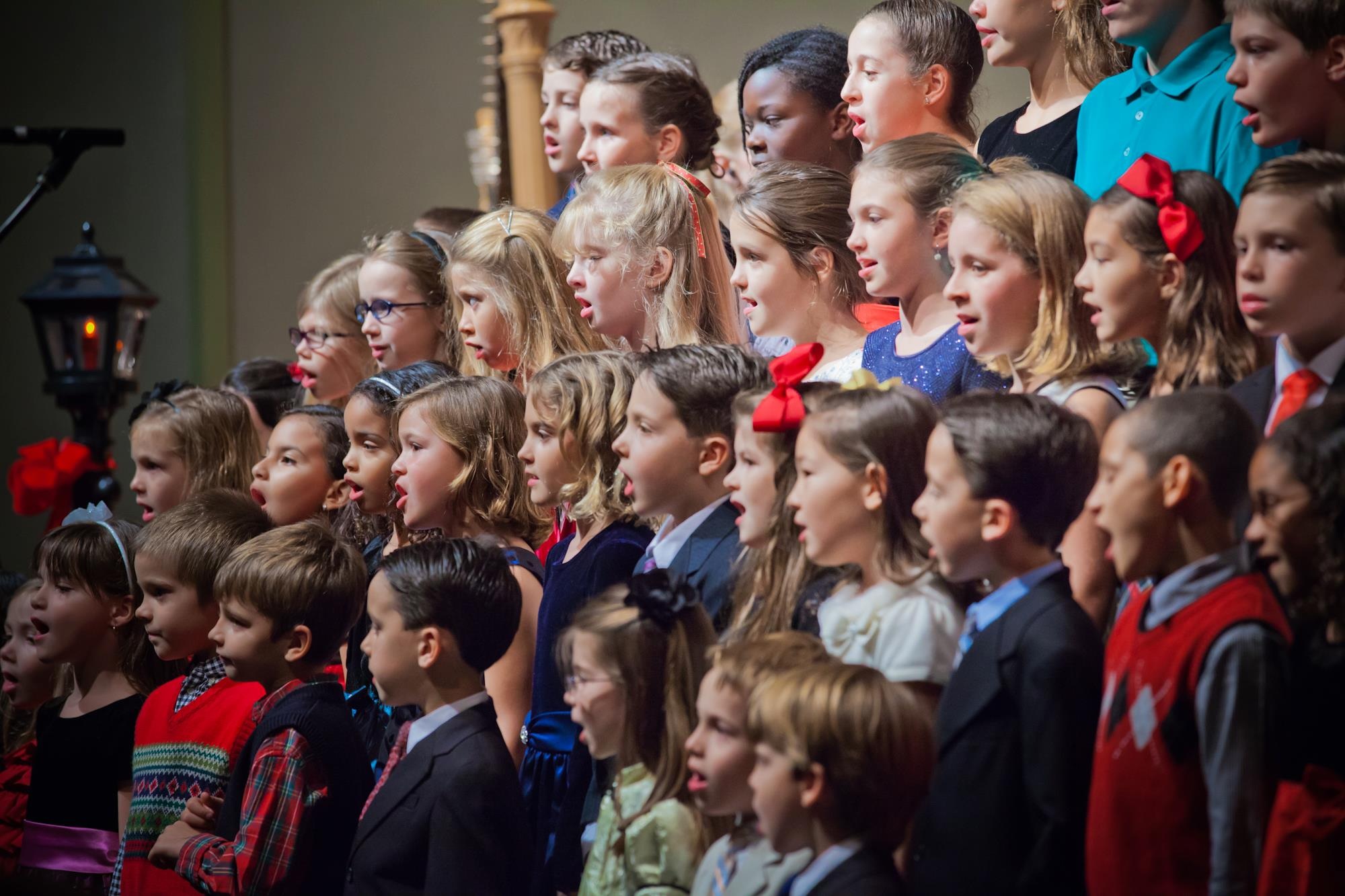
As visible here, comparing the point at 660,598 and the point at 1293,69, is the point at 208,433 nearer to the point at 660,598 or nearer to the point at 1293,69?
the point at 660,598

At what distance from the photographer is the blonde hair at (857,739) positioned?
1.94m

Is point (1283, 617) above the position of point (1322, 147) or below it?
below

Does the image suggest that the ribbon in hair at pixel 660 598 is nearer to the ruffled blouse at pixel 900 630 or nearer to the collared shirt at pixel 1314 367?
the ruffled blouse at pixel 900 630

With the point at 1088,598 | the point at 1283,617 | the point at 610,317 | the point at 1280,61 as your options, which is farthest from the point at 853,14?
the point at 1283,617

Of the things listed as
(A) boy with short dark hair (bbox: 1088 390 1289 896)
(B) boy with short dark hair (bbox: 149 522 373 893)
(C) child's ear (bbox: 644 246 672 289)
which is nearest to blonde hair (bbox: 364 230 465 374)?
(C) child's ear (bbox: 644 246 672 289)

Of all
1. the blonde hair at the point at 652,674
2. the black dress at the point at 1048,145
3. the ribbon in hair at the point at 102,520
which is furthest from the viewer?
the ribbon in hair at the point at 102,520

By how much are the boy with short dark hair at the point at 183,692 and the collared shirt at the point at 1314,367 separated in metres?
1.96

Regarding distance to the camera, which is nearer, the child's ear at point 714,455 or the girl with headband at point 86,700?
the child's ear at point 714,455

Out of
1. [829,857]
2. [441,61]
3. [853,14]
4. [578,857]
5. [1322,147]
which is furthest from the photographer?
[441,61]

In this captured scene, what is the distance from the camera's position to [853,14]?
5.99 m

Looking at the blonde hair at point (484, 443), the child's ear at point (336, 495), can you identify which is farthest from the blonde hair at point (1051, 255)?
the child's ear at point (336, 495)

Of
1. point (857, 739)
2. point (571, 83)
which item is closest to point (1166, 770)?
point (857, 739)

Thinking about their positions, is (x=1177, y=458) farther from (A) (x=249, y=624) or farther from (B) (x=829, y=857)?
(A) (x=249, y=624)

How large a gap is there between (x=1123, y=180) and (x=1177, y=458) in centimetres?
62
